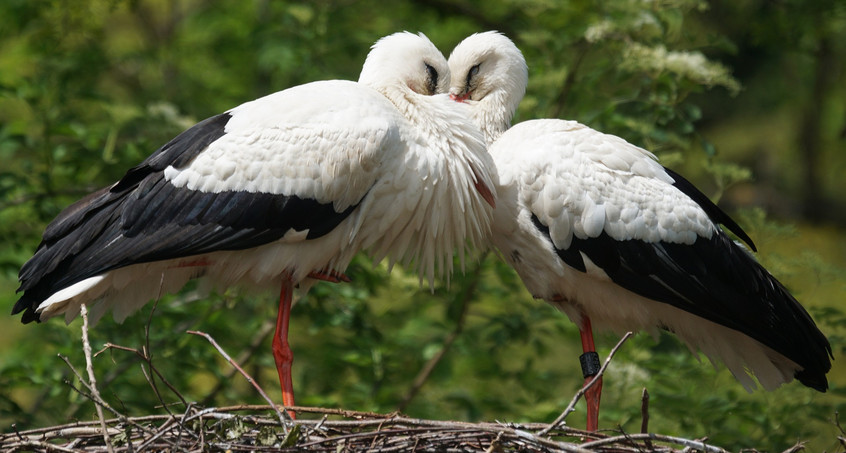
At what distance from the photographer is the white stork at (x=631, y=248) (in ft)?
17.5

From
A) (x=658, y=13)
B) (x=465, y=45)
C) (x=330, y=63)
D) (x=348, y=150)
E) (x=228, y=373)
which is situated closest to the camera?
(x=348, y=150)

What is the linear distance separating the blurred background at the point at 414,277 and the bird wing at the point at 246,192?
0.93 metres

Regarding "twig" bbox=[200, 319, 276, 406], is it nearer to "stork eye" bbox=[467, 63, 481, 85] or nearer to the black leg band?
"stork eye" bbox=[467, 63, 481, 85]

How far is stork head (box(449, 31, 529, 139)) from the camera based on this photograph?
6156 millimetres

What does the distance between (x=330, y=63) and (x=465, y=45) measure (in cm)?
265

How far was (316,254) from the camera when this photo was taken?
5.23m

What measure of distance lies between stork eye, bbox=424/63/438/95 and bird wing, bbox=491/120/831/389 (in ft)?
2.28

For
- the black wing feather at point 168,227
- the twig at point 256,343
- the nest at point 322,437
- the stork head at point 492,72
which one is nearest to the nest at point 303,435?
the nest at point 322,437

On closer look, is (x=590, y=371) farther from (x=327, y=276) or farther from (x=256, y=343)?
(x=256, y=343)

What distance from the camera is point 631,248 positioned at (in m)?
5.35

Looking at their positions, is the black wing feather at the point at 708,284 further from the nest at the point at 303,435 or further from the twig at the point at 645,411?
the twig at the point at 645,411

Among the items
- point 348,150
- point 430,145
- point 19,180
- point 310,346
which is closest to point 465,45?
point 430,145

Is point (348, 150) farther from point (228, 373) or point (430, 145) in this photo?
point (228, 373)

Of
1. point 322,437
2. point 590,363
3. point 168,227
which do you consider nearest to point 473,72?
point 590,363
